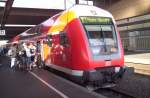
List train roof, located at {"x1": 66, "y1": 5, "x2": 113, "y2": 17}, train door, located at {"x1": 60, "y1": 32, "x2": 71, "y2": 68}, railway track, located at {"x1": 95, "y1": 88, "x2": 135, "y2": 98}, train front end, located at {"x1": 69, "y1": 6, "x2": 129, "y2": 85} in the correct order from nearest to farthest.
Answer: railway track, located at {"x1": 95, "y1": 88, "x2": 135, "y2": 98} < train front end, located at {"x1": 69, "y1": 6, "x2": 129, "y2": 85} < train roof, located at {"x1": 66, "y1": 5, "x2": 113, "y2": 17} < train door, located at {"x1": 60, "y1": 32, "x2": 71, "y2": 68}

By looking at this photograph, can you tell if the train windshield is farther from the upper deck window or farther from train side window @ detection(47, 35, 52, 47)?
train side window @ detection(47, 35, 52, 47)

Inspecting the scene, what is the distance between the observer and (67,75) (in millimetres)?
14086

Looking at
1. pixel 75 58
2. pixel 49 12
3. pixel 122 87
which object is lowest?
pixel 122 87

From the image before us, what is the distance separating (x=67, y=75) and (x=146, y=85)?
11.4ft

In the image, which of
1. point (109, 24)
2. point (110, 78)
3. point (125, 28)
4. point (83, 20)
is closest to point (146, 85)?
point (110, 78)

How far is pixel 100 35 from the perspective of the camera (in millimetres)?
13023

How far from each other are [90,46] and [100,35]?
2.61 ft

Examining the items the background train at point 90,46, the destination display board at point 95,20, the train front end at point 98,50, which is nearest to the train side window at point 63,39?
the background train at point 90,46

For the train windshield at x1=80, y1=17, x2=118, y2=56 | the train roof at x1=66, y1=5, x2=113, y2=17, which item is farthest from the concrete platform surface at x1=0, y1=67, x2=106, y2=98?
the train roof at x1=66, y1=5, x2=113, y2=17

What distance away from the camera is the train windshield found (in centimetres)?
1270

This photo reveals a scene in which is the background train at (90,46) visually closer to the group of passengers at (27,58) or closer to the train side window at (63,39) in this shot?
the train side window at (63,39)

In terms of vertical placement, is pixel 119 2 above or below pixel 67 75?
above

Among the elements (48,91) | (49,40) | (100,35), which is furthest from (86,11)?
(49,40)

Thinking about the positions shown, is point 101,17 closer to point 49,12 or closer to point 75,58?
point 75,58
